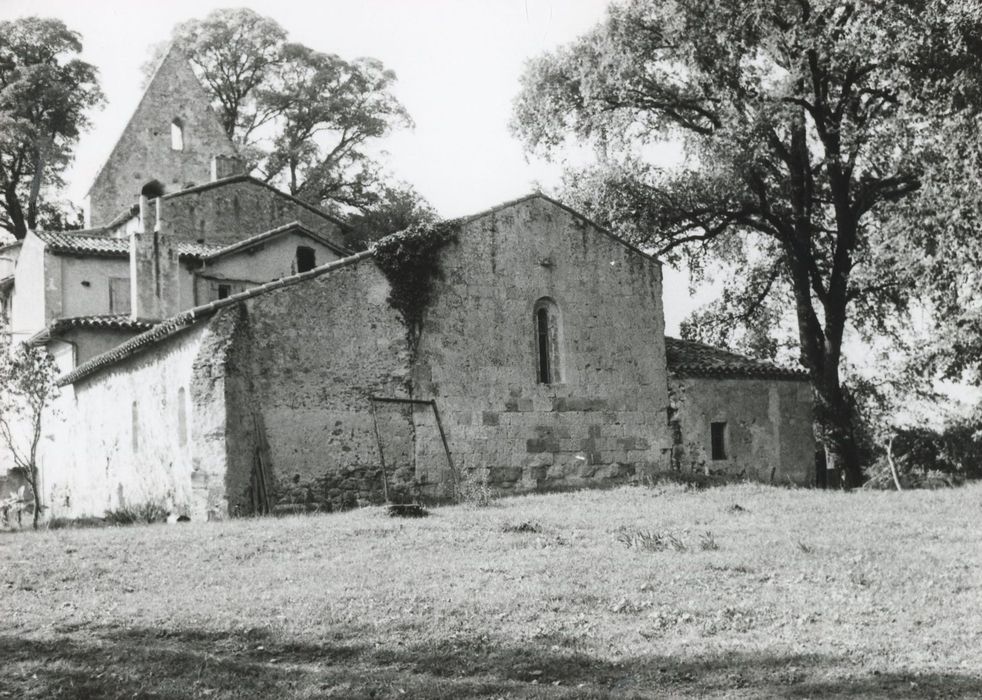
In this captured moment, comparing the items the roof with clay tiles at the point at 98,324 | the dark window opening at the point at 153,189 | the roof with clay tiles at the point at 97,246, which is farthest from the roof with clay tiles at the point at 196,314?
the dark window opening at the point at 153,189

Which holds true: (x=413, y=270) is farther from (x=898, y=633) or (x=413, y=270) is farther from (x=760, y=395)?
(x=898, y=633)

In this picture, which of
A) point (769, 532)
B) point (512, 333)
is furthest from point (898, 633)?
point (512, 333)

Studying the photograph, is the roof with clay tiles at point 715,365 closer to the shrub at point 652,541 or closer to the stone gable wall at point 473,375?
the stone gable wall at point 473,375

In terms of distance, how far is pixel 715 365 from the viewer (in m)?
27.2

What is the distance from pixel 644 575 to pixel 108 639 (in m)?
6.00

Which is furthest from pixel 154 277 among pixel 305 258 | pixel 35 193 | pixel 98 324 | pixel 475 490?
pixel 35 193

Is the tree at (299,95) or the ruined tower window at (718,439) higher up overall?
the tree at (299,95)

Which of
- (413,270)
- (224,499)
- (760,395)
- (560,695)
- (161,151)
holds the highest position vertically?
(161,151)

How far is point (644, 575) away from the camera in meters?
12.9

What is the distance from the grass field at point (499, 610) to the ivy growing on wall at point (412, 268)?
6.76 m

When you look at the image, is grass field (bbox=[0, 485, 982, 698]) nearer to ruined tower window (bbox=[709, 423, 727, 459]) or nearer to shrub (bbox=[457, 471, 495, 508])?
shrub (bbox=[457, 471, 495, 508])

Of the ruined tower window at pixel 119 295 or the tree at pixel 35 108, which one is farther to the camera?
the tree at pixel 35 108

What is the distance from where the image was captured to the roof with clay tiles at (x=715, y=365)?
2678 cm

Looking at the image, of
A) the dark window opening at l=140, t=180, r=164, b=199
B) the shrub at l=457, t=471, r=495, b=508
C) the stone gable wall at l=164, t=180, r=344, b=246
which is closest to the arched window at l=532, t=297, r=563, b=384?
the shrub at l=457, t=471, r=495, b=508
